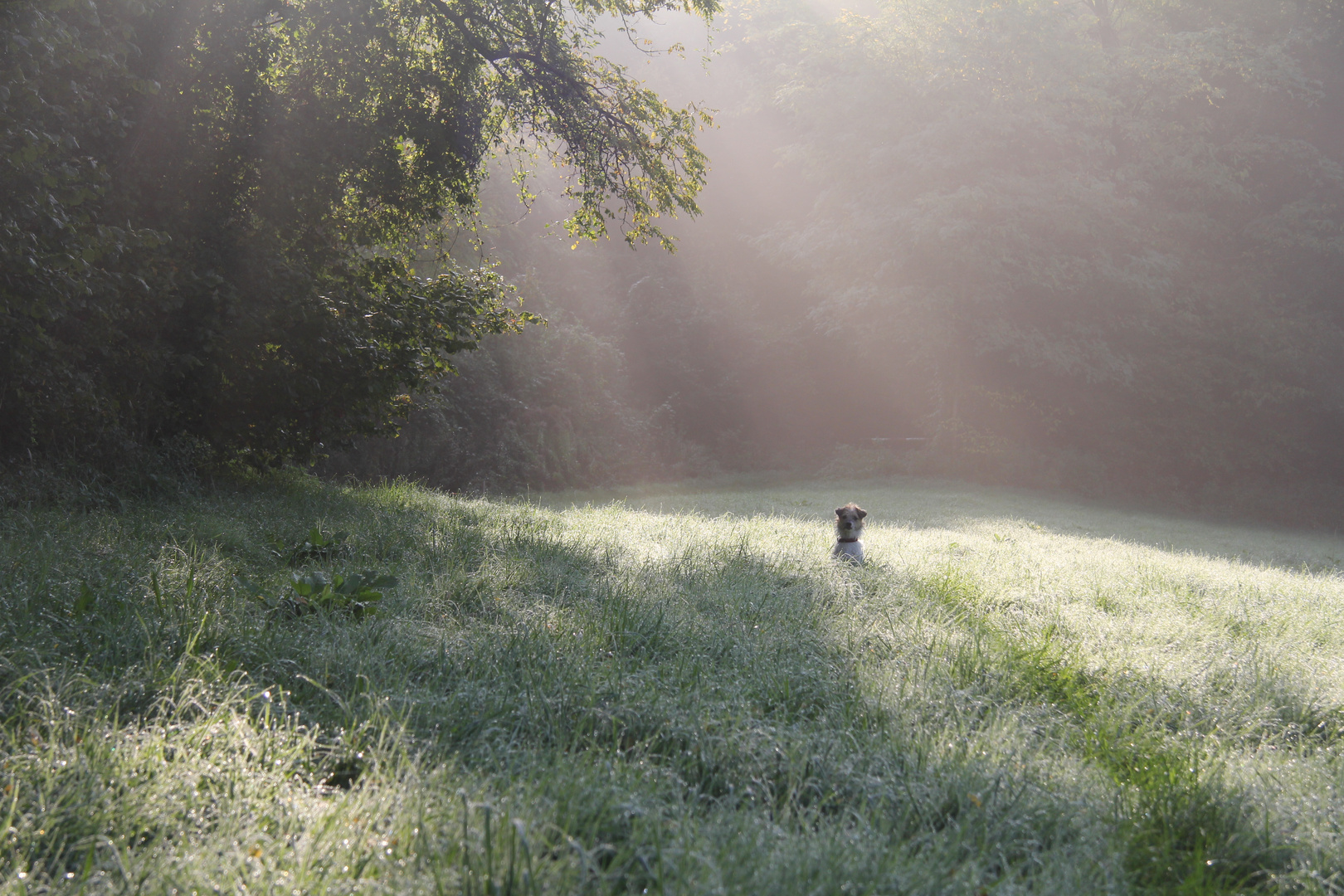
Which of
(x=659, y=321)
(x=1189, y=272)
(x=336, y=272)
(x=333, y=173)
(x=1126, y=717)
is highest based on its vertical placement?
(x=1189, y=272)

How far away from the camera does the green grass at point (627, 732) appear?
152cm

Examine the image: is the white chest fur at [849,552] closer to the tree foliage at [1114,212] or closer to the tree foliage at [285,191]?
the tree foliage at [285,191]

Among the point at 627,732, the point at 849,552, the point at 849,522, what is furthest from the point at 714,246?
the point at 627,732

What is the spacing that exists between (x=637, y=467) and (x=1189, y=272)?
14.5m

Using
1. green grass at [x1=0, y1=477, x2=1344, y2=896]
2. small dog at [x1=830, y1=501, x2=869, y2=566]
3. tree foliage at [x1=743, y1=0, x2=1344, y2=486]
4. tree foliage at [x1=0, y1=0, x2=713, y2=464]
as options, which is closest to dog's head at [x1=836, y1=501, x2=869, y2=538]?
small dog at [x1=830, y1=501, x2=869, y2=566]

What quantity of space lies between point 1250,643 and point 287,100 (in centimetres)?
785

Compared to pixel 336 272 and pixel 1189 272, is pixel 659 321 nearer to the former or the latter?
pixel 1189 272

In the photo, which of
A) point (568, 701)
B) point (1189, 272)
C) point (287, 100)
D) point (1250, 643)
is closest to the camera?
point (568, 701)

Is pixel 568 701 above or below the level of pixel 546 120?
below

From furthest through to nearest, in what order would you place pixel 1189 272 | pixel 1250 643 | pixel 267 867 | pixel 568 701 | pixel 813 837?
1. pixel 1189 272
2. pixel 1250 643
3. pixel 568 701
4. pixel 813 837
5. pixel 267 867

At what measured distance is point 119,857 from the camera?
55.7 inches

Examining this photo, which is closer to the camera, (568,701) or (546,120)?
(568,701)

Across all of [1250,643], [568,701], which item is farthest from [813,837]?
[1250,643]

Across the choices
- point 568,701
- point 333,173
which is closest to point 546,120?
point 333,173
